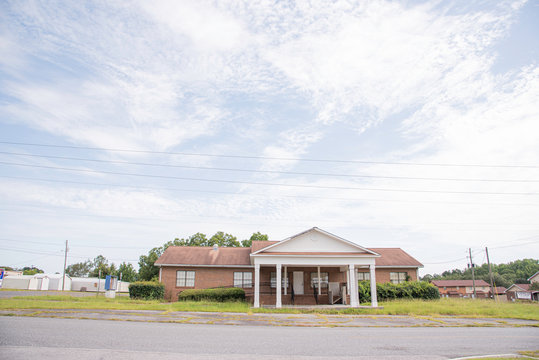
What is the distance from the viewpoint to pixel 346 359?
831cm

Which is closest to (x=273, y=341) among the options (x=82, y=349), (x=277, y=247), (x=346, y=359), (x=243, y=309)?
(x=346, y=359)

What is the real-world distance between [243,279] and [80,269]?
102 metres

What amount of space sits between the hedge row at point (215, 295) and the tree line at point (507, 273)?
87391 mm

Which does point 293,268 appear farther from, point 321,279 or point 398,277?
point 398,277

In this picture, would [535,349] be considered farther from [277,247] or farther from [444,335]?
[277,247]

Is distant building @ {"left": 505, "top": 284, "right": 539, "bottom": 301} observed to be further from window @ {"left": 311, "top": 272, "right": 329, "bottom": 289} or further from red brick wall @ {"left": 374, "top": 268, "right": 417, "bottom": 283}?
window @ {"left": 311, "top": 272, "right": 329, "bottom": 289}

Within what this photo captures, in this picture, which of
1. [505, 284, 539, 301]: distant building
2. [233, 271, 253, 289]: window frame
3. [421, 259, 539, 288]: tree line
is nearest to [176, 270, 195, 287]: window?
[233, 271, 253, 289]: window frame

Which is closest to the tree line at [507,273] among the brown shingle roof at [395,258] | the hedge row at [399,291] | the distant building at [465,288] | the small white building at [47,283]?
the distant building at [465,288]

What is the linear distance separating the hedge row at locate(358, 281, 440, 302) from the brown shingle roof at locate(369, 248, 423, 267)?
3.49 meters

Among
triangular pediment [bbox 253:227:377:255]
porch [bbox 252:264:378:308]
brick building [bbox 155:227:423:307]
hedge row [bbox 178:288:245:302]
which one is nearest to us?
brick building [bbox 155:227:423:307]

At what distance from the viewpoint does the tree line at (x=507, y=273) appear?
9694 centimetres

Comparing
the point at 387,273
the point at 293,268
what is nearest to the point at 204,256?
the point at 293,268

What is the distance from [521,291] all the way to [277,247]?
236ft

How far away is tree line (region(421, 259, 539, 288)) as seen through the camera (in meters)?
96.9
